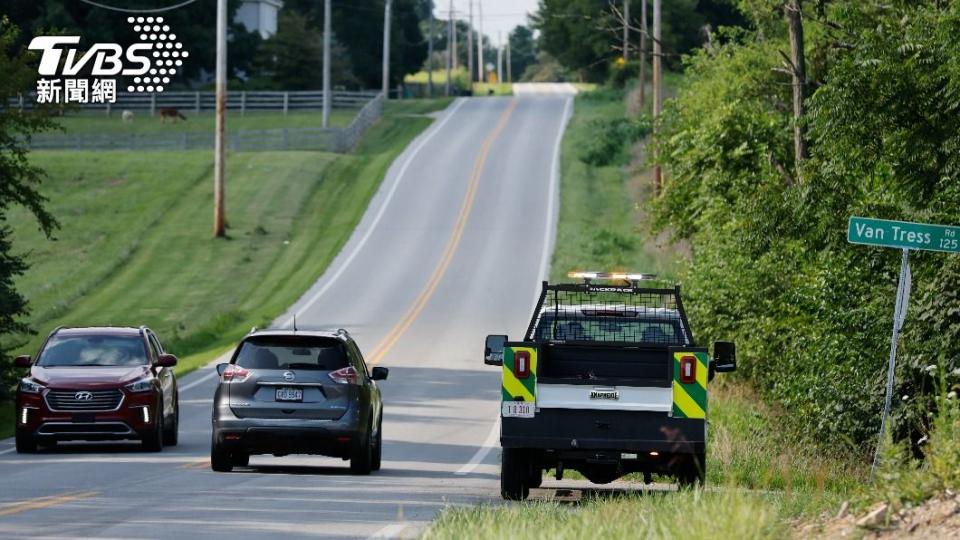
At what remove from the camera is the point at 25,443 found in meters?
24.4

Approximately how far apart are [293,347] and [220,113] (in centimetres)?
3886

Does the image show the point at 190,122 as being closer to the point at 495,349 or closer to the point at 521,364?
the point at 495,349

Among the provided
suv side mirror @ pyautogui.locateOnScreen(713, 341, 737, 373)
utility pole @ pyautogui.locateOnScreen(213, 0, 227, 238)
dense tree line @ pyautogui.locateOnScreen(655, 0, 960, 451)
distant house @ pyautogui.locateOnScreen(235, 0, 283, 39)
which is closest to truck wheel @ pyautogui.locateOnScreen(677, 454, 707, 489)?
suv side mirror @ pyautogui.locateOnScreen(713, 341, 737, 373)

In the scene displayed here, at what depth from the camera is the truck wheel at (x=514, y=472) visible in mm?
17344

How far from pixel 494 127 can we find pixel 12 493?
75.2 metres

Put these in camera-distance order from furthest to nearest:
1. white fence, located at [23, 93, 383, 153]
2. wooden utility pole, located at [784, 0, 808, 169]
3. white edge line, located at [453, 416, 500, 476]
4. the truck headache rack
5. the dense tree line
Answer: white fence, located at [23, 93, 383, 153], wooden utility pole, located at [784, 0, 808, 169], white edge line, located at [453, 416, 500, 476], the dense tree line, the truck headache rack

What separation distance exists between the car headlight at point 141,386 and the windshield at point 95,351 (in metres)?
0.80

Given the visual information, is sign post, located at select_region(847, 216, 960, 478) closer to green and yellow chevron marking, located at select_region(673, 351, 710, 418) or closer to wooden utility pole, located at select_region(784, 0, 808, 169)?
green and yellow chevron marking, located at select_region(673, 351, 710, 418)

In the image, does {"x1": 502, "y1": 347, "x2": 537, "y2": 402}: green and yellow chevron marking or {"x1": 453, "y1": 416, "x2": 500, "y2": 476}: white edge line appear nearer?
{"x1": 502, "y1": 347, "x2": 537, "y2": 402}: green and yellow chevron marking

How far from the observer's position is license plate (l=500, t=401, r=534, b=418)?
16969mm

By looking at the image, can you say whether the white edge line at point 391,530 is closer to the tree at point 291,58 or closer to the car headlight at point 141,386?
the car headlight at point 141,386

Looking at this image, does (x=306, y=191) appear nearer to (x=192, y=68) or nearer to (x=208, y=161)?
(x=208, y=161)

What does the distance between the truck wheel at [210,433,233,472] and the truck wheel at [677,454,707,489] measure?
6035 mm

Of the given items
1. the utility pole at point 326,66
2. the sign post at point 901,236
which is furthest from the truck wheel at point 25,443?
the utility pole at point 326,66
